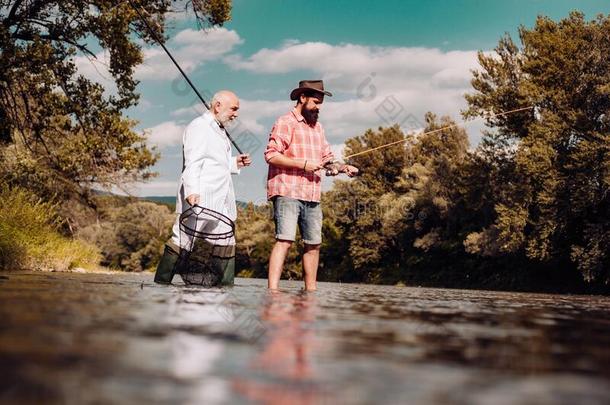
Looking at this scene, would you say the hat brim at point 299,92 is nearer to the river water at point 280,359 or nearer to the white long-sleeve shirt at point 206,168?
the white long-sleeve shirt at point 206,168

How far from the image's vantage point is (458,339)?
259 cm

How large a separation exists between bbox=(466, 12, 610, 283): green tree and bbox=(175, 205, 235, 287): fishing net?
24.0 m

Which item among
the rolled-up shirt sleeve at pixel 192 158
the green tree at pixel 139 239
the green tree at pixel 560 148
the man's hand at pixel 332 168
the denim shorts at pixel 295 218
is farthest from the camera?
the green tree at pixel 139 239

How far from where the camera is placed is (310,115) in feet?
23.1

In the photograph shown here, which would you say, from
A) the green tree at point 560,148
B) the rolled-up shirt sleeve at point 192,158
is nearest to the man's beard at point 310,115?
the rolled-up shirt sleeve at point 192,158

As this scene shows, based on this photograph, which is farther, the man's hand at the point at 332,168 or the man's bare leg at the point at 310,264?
the man's bare leg at the point at 310,264

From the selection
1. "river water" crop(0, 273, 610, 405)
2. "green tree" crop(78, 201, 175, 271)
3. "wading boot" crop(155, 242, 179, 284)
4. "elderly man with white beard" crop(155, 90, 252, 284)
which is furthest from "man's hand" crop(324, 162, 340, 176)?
"green tree" crop(78, 201, 175, 271)

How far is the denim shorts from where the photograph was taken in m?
6.73

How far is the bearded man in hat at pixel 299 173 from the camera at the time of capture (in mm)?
6754

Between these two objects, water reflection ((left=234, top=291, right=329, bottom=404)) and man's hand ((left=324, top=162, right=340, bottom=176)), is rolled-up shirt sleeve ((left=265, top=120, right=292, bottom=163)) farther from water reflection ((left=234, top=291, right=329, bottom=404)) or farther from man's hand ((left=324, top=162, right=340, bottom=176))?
water reflection ((left=234, top=291, right=329, bottom=404))

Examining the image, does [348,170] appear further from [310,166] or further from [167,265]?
[167,265]

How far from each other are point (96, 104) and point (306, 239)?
1109cm

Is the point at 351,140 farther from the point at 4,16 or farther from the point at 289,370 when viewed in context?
the point at 289,370

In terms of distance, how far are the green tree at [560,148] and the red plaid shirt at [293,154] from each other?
23.3 metres
